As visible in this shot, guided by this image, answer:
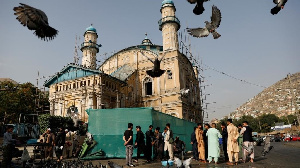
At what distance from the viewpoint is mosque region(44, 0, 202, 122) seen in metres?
23.5

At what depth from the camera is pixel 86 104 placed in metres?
23.0

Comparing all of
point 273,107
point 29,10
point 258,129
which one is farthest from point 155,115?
point 273,107

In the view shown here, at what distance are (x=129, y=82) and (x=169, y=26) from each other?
914 cm

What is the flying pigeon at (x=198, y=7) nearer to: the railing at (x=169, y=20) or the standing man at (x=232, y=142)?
the standing man at (x=232, y=142)

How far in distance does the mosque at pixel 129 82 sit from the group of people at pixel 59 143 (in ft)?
33.5

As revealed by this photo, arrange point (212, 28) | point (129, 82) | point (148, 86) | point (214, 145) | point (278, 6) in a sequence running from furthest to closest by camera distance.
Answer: point (148, 86), point (129, 82), point (214, 145), point (212, 28), point (278, 6)

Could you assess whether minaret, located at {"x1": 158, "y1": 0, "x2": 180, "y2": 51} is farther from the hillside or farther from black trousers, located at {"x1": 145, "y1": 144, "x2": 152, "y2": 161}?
the hillside

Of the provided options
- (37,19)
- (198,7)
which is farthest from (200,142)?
(37,19)

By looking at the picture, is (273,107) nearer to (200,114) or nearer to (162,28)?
(200,114)

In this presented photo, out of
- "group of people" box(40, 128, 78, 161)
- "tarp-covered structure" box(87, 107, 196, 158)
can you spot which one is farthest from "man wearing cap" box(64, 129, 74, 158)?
"tarp-covered structure" box(87, 107, 196, 158)

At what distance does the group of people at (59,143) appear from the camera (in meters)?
9.22

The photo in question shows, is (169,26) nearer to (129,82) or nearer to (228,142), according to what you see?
(129,82)

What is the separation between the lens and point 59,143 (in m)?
9.73

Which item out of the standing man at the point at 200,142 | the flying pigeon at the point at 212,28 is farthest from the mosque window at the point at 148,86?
the flying pigeon at the point at 212,28
